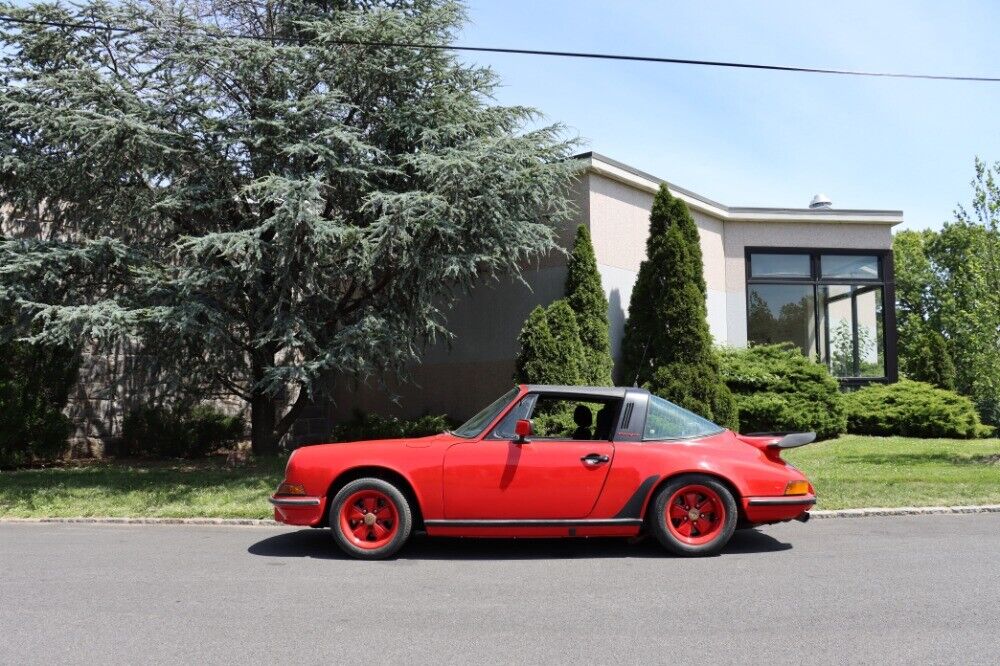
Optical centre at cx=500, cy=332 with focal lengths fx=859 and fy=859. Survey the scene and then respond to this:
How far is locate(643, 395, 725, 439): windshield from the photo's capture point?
7.57 metres

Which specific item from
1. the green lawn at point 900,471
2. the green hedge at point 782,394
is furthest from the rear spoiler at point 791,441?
the green hedge at point 782,394

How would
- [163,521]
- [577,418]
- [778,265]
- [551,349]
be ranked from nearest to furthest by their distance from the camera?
[577,418] → [163,521] → [551,349] → [778,265]

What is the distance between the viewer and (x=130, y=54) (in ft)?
41.9

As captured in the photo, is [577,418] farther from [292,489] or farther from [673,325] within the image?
[673,325]

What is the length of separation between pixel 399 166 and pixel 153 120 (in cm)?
348

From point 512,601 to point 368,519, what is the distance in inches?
78.6

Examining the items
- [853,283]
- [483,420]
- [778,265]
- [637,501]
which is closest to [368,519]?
[483,420]

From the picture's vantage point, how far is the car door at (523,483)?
7.20 metres

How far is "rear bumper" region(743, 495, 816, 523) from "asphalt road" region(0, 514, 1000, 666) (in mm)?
339

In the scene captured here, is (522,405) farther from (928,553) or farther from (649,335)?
(649,335)

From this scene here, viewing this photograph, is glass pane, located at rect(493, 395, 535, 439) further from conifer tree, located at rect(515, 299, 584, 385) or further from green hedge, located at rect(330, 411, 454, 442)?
green hedge, located at rect(330, 411, 454, 442)

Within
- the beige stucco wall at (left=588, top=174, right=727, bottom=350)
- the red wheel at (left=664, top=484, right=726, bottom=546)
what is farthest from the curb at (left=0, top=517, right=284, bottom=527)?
the beige stucco wall at (left=588, top=174, right=727, bottom=350)

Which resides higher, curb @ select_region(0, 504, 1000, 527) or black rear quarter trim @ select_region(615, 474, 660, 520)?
black rear quarter trim @ select_region(615, 474, 660, 520)

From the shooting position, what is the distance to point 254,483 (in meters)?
11.9
